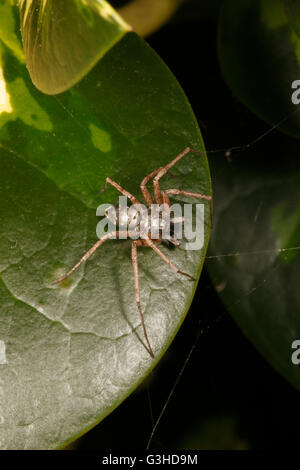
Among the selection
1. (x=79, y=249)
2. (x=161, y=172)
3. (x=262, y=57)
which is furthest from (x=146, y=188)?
(x=262, y=57)

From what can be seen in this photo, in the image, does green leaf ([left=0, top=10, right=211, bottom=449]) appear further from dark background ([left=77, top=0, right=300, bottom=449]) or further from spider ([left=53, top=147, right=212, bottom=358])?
dark background ([left=77, top=0, right=300, bottom=449])

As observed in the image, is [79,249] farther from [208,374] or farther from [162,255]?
[208,374]

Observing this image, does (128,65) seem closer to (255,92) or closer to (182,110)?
(182,110)

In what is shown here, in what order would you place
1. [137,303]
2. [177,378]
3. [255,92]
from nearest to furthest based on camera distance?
[137,303]
[255,92]
[177,378]

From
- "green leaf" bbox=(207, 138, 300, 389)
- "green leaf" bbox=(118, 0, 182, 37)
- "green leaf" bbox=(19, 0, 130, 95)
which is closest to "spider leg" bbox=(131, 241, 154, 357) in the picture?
"green leaf" bbox=(207, 138, 300, 389)

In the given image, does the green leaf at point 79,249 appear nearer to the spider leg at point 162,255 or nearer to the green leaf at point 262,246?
the spider leg at point 162,255

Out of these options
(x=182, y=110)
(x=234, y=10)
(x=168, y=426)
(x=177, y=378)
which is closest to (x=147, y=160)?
(x=182, y=110)
